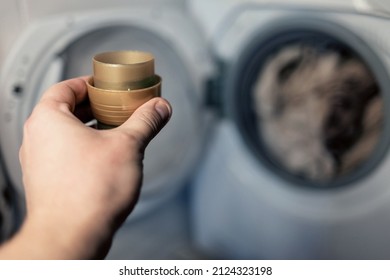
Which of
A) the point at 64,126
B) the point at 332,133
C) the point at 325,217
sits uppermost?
the point at 64,126

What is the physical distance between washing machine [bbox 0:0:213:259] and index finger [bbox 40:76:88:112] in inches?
2.3

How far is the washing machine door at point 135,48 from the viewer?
0.61m

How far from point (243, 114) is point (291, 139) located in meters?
0.11

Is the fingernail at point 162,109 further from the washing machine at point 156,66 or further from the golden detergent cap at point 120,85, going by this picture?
the washing machine at point 156,66

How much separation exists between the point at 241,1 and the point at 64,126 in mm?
445

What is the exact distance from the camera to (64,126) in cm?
43

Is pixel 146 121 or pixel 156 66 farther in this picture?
pixel 156 66

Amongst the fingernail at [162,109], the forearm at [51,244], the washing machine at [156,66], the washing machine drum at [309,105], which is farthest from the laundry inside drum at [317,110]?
the forearm at [51,244]

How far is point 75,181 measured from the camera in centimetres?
41

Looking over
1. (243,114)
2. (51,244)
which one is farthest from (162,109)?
(243,114)

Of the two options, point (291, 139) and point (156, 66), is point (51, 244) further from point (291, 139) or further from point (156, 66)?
point (291, 139)

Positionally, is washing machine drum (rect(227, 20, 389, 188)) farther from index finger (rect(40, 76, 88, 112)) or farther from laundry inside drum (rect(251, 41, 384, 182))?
index finger (rect(40, 76, 88, 112))
